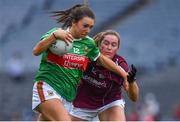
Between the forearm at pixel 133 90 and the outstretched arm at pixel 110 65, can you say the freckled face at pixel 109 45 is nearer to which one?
the outstretched arm at pixel 110 65

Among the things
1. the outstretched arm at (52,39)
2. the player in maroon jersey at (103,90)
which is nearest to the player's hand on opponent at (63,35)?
the outstretched arm at (52,39)

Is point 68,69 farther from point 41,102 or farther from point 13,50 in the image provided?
point 13,50

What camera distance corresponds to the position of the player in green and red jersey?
795 cm

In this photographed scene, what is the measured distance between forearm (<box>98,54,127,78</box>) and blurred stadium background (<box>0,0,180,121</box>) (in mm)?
10847

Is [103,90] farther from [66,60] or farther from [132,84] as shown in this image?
[66,60]

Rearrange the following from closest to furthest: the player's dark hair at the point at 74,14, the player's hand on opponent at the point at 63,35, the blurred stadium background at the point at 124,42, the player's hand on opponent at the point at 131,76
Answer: the player's hand on opponent at the point at 63,35 < the player's dark hair at the point at 74,14 < the player's hand on opponent at the point at 131,76 < the blurred stadium background at the point at 124,42

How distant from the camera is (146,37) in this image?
74.8 ft

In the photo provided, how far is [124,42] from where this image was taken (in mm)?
22578

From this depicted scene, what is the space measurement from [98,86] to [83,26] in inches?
54.2

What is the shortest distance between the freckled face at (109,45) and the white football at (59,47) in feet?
3.52

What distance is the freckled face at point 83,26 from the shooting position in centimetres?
795

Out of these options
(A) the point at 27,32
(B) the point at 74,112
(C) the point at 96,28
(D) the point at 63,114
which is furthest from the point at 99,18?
(D) the point at 63,114

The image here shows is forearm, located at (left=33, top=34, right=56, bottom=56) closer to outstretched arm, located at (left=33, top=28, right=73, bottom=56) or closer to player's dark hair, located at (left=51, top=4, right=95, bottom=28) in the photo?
outstretched arm, located at (left=33, top=28, right=73, bottom=56)

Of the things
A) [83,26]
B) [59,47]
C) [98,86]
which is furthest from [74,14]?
[98,86]
